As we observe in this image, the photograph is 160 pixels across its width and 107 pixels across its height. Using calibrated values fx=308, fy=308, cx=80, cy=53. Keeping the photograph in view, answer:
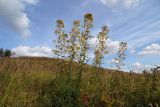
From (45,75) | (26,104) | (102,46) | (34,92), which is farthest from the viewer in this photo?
(45,75)

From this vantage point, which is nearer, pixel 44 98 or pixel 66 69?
pixel 44 98

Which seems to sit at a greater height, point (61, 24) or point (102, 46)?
point (61, 24)

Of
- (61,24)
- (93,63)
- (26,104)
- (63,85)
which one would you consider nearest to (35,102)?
(26,104)

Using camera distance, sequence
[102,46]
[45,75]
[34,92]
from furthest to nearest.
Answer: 1. [45,75]
2. [102,46]
3. [34,92]

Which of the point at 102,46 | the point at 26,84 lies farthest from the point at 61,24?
the point at 26,84

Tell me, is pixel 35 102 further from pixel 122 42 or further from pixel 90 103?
pixel 122 42

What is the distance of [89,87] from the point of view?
820 centimetres

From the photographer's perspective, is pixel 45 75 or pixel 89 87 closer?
pixel 89 87

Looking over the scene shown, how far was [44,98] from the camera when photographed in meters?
7.37

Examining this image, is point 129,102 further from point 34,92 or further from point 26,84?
point 26,84

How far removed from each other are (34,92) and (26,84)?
832 millimetres

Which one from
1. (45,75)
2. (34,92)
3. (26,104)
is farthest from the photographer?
(45,75)

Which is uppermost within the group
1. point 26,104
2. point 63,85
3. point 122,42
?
point 122,42

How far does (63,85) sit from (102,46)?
1716 millimetres
